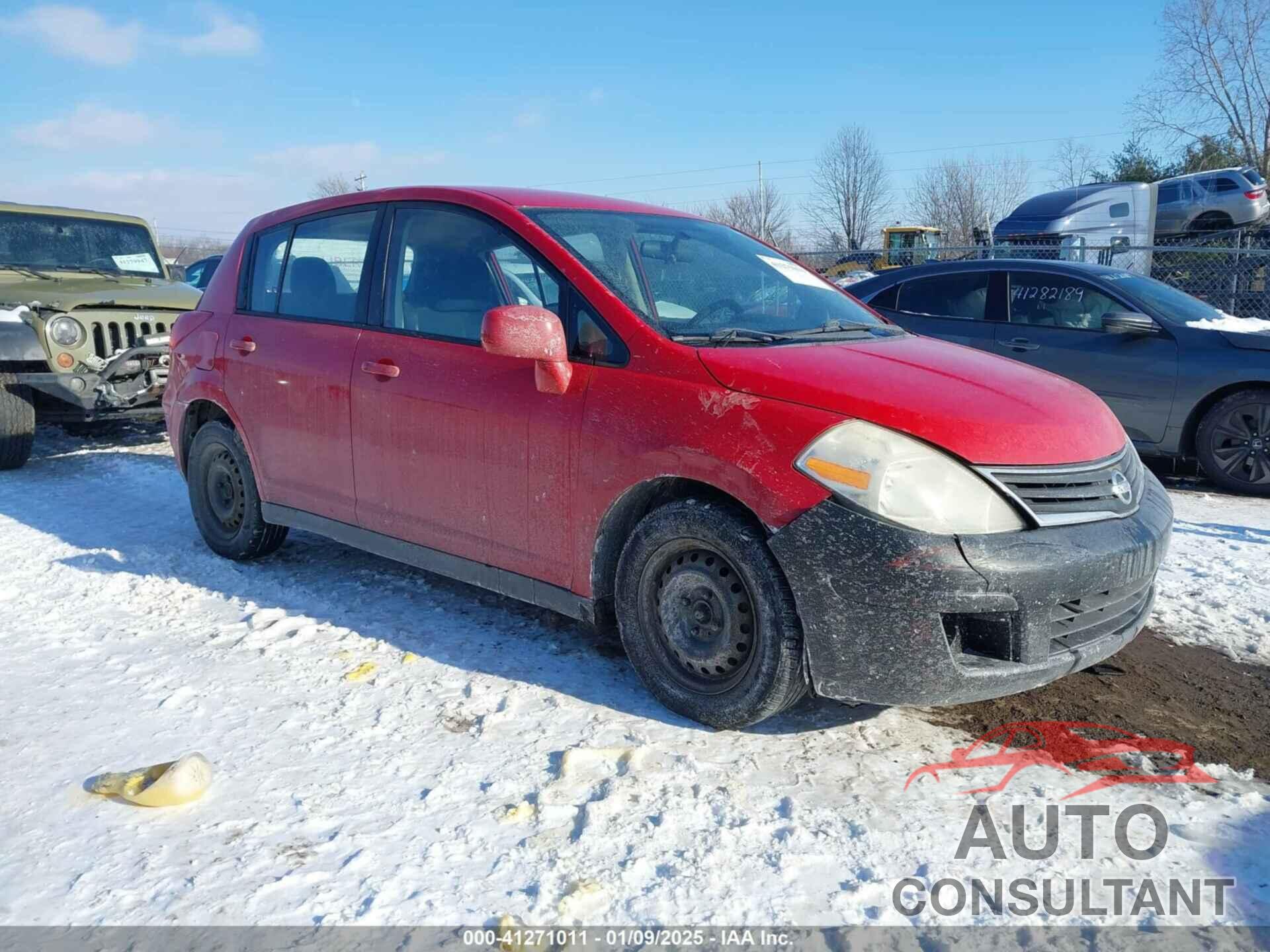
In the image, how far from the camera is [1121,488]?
3178 millimetres

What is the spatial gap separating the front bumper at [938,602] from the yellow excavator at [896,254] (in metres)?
8.32

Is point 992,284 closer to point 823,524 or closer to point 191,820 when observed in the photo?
point 823,524

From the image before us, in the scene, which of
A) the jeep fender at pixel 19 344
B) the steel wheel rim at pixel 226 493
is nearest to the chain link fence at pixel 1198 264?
the jeep fender at pixel 19 344

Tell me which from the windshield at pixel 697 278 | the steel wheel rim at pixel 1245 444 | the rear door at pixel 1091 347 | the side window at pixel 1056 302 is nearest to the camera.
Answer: the windshield at pixel 697 278

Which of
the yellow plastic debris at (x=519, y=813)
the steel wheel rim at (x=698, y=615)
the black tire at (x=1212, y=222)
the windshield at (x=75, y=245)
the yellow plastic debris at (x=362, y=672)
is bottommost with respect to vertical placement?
the yellow plastic debris at (x=519, y=813)

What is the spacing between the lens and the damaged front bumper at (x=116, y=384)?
25.2 feet

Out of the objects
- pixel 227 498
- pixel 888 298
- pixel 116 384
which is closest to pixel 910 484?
pixel 227 498

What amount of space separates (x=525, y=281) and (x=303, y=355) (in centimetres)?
136

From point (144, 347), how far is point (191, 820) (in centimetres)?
617

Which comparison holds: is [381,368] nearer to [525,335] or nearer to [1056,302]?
[525,335]

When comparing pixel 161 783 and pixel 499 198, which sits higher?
pixel 499 198

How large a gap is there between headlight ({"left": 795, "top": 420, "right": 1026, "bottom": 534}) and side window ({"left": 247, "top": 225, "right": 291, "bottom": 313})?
3.15 metres

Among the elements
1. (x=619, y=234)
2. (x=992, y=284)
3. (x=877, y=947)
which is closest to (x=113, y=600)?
(x=619, y=234)

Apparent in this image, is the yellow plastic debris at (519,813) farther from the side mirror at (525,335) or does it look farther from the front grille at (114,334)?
the front grille at (114,334)
